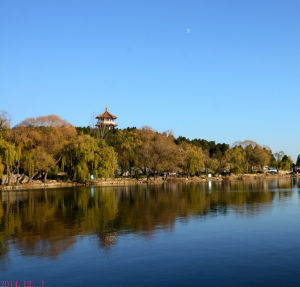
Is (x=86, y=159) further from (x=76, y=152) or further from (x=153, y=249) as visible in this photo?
(x=153, y=249)

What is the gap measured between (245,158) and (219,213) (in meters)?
88.6

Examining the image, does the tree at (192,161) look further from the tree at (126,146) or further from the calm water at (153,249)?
the calm water at (153,249)

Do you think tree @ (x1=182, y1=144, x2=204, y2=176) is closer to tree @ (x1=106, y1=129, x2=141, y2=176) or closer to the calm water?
tree @ (x1=106, y1=129, x2=141, y2=176)

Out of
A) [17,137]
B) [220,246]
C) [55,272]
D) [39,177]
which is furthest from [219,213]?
[39,177]

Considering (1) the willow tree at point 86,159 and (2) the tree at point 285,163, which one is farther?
(2) the tree at point 285,163

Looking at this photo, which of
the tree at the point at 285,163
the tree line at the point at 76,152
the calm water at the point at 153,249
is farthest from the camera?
the tree at the point at 285,163

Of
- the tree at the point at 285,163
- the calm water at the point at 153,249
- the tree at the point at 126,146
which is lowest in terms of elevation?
the calm water at the point at 153,249

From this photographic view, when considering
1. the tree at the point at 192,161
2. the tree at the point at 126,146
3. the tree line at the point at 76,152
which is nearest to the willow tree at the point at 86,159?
the tree line at the point at 76,152

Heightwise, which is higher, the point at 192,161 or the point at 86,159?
the point at 86,159

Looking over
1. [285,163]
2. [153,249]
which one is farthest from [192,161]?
[153,249]

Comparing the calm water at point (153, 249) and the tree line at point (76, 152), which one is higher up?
the tree line at point (76, 152)
